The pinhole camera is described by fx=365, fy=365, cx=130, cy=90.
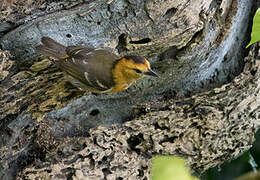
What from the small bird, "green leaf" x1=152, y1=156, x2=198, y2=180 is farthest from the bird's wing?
"green leaf" x1=152, y1=156, x2=198, y2=180

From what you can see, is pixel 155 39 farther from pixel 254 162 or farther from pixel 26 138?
pixel 254 162

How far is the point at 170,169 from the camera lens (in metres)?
0.62

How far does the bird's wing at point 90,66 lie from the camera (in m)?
1.85

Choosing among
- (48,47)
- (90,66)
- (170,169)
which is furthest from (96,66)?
(170,169)

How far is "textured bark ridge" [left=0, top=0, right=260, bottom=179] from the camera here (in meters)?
1.73

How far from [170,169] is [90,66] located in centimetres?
151

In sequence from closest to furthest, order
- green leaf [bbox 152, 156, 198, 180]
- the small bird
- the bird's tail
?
green leaf [bbox 152, 156, 198, 180], the bird's tail, the small bird

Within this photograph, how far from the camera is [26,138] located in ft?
6.38

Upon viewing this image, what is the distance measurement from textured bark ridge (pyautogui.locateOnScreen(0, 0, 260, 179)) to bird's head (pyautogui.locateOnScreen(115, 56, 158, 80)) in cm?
6

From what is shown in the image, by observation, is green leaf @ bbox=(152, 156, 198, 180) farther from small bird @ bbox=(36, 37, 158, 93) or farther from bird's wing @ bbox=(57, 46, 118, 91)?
bird's wing @ bbox=(57, 46, 118, 91)

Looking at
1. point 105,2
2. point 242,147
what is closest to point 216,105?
point 242,147

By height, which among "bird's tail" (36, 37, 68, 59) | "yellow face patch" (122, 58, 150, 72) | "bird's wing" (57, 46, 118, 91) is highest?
"bird's wing" (57, 46, 118, 91)

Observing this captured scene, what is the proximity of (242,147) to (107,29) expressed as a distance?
3.87 feet

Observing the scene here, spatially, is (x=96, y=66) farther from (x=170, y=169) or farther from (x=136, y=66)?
(x=170, y=169)
